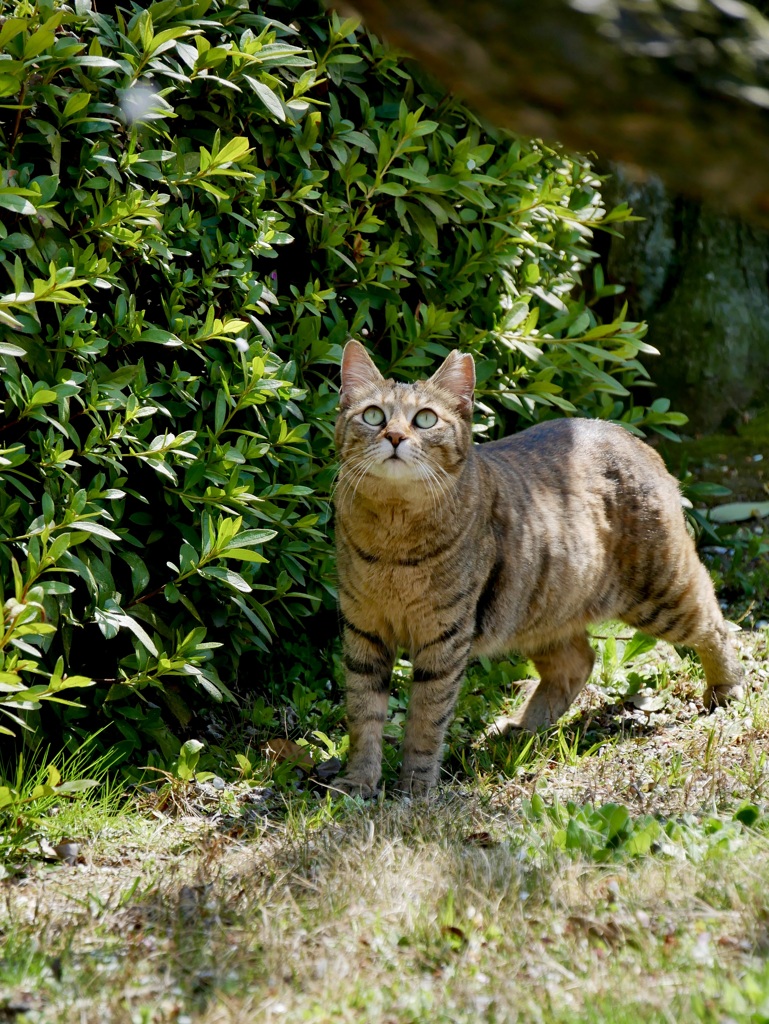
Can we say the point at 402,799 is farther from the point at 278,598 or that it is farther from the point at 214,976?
the point at 214,976

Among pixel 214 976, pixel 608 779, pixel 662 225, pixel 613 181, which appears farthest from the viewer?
pixel 662 225

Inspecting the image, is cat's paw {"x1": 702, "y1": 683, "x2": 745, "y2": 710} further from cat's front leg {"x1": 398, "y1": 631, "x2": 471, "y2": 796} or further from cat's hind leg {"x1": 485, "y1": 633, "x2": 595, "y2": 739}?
cat's front leg {"x1": 398, "y1": 631, "x2": 471, "y2": 796}

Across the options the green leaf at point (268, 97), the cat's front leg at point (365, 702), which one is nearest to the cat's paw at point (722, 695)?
the cat's front leg at point (365, 702)

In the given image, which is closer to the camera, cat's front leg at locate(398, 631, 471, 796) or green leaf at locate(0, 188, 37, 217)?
green leaf at locate(0, 188, 37, 217)

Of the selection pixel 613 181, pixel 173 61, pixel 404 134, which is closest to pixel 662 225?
pixel 613 181

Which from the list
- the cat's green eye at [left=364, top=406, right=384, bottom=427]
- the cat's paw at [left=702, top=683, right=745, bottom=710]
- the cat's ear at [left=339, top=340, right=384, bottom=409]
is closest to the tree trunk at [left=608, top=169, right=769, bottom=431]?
the cat's paw at [left=702, top=683, right=745, bottom=710]

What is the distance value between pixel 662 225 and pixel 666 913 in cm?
577

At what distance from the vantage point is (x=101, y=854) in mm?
3543

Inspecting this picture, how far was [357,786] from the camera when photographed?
4.22m

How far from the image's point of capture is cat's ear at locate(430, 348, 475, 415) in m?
4.41

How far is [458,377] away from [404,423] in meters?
0.37

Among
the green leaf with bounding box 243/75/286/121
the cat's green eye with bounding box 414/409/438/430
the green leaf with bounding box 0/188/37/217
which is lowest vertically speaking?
the cat's green eye with bounding box 414/409/438/430

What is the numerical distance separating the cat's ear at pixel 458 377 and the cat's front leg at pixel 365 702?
98 centimetres

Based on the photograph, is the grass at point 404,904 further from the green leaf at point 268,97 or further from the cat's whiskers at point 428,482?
the green leaf at point 268,97
